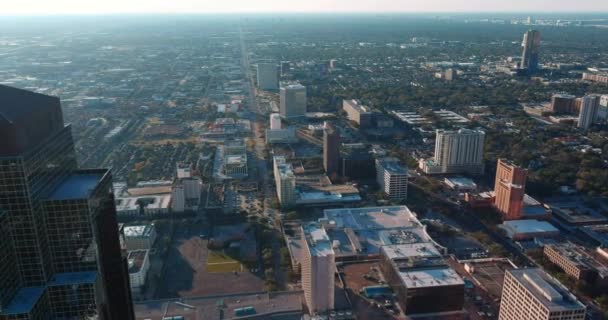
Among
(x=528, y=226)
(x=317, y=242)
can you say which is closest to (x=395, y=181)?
(x=528, y=226)

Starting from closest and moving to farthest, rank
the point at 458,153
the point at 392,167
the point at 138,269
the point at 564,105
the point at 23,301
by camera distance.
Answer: the point at 23,301 → the point at 138,269 → the point at 392,167 → the point at 458,153 → the point at 564,105

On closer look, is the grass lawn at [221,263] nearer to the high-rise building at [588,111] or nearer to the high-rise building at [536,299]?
the high-rise building at [536,299]

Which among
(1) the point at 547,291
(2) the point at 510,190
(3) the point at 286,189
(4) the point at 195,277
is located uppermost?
(1) the point at 547,291

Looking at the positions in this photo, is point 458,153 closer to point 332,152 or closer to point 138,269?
point 332,152

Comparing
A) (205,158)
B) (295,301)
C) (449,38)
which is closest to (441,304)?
(295,301)

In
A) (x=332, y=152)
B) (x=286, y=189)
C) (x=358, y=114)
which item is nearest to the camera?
(x=286, y=189)

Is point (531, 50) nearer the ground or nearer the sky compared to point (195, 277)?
nearer the sky

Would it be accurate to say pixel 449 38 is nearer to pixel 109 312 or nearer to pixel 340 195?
pixel 340 195

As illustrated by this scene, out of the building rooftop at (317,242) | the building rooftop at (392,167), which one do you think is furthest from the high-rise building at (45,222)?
the building rooftop at (392,167)
